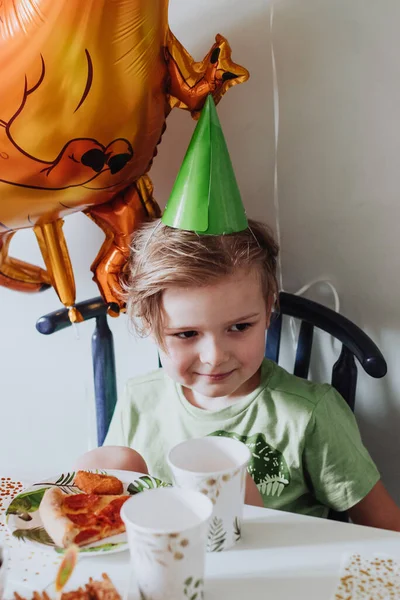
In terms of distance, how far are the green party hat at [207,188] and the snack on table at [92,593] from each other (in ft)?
1.39

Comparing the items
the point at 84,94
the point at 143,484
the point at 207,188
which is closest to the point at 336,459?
the point at 143,484

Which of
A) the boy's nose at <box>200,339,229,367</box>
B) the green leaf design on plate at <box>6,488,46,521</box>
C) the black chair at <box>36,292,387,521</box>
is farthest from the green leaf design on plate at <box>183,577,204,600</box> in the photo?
the black chair at <box>36,292,387,521</box>

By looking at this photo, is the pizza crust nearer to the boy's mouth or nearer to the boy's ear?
the boy's mouth

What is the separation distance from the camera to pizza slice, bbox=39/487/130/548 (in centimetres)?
63

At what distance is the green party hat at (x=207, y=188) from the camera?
800mm

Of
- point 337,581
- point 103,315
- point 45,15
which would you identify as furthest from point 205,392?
point 45,15

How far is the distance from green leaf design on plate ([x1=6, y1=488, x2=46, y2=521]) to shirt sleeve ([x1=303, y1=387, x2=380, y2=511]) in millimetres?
403

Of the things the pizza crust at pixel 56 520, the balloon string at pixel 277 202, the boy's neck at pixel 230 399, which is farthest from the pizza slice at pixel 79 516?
the balloon string at pixel 277 202

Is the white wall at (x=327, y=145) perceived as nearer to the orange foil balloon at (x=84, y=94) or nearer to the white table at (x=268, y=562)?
the orange foil balloon at (x=84, y=94)

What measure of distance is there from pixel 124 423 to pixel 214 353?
0.91ft

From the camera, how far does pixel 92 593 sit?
21.8 inches

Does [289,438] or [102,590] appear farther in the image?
[289,438]

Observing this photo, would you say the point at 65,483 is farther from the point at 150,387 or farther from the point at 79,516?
the point at 150,387

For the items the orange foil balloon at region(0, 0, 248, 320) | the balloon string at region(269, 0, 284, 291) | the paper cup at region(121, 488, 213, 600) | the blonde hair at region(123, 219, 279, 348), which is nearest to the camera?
the paper cup at region(121, 488, 213, 600)
